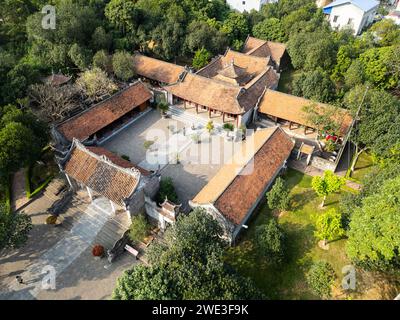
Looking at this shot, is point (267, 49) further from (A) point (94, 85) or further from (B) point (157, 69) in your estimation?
(A) point (94, 85)

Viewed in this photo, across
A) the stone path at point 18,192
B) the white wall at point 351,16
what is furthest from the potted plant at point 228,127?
→ the white wall at point 351,16

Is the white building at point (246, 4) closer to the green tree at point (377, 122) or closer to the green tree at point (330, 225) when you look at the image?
the green tree at point (377, 122)

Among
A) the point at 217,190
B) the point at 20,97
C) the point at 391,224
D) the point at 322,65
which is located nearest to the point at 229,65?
the point at 322,65

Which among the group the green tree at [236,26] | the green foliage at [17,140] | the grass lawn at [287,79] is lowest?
the grass lawn at [287,79]

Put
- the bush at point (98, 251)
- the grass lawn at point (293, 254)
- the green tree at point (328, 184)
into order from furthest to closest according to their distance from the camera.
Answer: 1. the green tree at point (328, 184)
2. the bush at point (98, 251)
3. the grass lawn at point (293, 254)

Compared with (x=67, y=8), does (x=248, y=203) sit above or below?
below

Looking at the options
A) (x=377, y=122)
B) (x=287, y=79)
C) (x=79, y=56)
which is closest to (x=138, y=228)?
(x=377, y=122)

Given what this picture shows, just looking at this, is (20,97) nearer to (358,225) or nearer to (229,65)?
(229,65)
